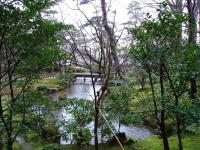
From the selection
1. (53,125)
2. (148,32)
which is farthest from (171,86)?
(53,125)

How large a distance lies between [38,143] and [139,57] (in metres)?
7.87

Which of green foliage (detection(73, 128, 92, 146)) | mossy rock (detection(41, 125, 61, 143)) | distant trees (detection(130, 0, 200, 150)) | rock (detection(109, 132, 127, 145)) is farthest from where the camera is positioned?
mossy rock (detection(41, 125, 61, 143))

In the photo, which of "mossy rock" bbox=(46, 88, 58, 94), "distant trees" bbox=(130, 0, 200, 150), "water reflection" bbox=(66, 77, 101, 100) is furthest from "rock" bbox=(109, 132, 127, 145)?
"mossy rock" bbox=(46, 88, 58, 94)

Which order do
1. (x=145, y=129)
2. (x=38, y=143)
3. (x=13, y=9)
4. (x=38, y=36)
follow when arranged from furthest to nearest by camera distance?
(x=145, y=129) → (x=38, y=143) → (x=38, y=36) → (x=13, y=9)

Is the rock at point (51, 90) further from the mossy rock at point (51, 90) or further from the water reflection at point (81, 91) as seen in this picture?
the water reflection at point (81, 91)

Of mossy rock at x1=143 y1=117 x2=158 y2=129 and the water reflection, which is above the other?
the water reflection

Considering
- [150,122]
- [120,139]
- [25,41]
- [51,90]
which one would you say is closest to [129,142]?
[120,139]

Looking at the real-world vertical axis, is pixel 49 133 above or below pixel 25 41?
below

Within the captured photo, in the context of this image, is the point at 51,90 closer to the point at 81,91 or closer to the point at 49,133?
the point at 81,91

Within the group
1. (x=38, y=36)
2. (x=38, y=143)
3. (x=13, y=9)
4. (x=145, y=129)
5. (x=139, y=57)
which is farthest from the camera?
(x=145, y=129)

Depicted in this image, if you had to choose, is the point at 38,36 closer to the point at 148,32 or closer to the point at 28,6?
the point at 28,6

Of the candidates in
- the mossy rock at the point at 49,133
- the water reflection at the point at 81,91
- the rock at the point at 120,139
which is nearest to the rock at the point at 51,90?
the water reflection at the point at 81,91

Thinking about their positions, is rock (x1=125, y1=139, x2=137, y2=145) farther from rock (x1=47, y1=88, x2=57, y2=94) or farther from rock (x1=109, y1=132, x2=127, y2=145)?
rock (x1=47, y1=88, x2=57, y2=94)

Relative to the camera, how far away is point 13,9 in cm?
865
